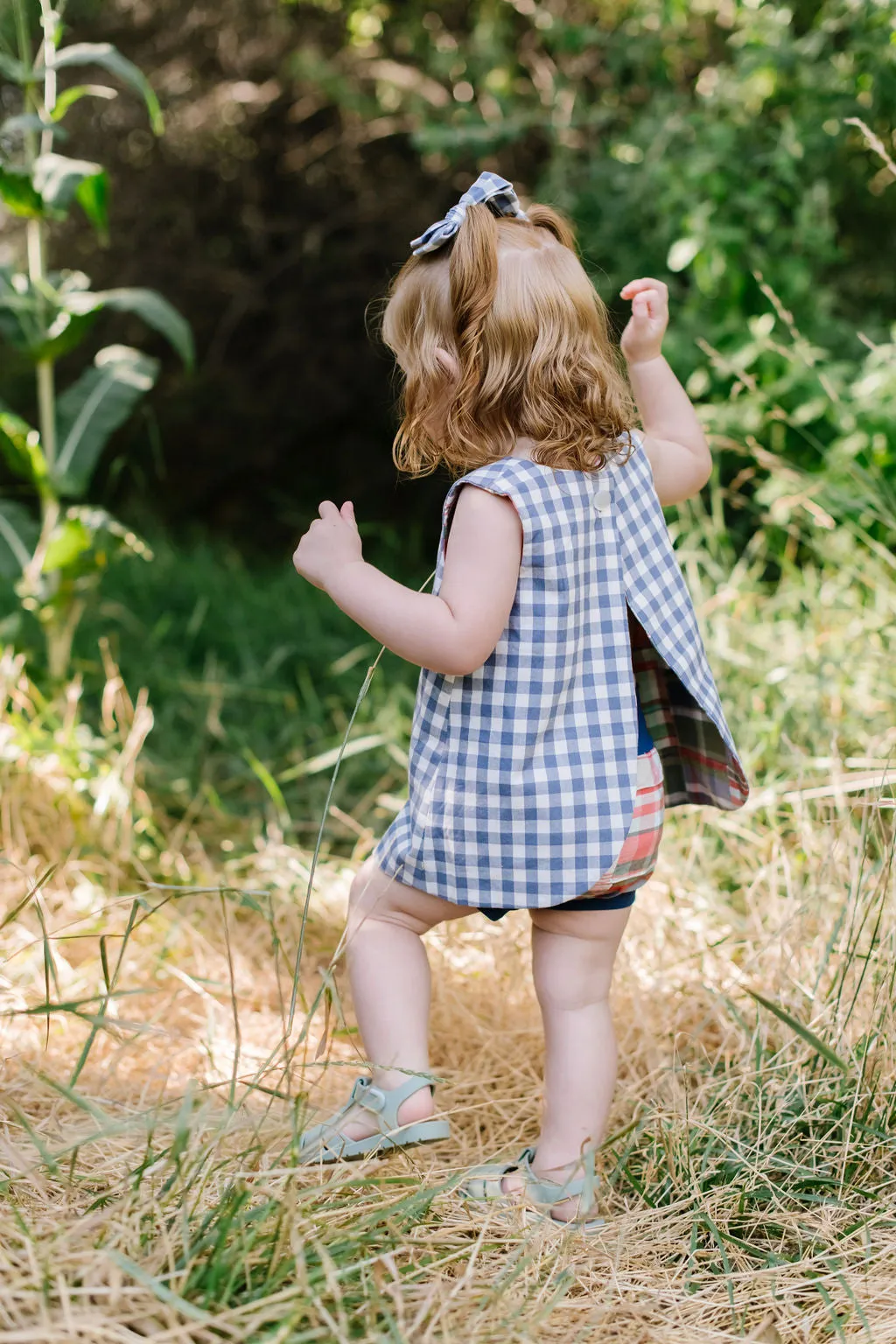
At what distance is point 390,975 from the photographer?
159cm

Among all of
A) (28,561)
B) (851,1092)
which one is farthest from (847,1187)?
(28,561)

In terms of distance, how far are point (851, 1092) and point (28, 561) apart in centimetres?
217

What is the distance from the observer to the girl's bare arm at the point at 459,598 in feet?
4.69

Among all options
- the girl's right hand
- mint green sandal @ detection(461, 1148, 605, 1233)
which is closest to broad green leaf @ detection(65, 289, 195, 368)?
the girl's right hand

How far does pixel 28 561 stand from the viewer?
2922 mm

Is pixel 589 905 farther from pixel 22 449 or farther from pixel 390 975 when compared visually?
pixel 22 449

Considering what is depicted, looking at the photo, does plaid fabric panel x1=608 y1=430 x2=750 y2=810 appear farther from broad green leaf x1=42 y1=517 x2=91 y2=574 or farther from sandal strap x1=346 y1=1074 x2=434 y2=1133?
broad green leaf x1=42 y1=517 x2=91 y2=574

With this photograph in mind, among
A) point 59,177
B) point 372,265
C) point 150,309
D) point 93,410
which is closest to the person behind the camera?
point 59,177

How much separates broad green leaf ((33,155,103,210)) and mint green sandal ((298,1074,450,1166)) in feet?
6.82

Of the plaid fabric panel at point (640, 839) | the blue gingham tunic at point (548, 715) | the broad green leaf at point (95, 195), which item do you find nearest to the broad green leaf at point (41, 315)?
the broad green leaf at point (95, 195)

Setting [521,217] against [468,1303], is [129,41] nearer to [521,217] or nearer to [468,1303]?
[521,217]

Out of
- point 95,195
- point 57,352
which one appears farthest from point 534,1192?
point 95,195

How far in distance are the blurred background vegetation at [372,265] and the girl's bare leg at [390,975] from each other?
0.96 meters

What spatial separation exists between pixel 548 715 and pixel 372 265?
190 inches
